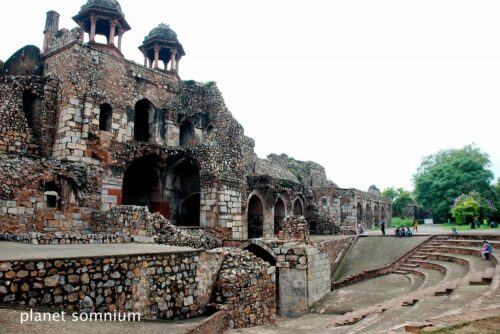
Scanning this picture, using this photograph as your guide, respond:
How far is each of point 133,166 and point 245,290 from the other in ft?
38.4

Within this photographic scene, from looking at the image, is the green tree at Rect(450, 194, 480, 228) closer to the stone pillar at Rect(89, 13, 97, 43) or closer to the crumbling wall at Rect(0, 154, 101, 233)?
the crumbling wall at Rect(0, 154, 101, 233)

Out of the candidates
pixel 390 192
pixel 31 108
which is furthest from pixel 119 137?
pixel 390 192

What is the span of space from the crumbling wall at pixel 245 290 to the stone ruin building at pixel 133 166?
0.08 meters

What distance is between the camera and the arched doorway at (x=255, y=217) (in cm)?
2175

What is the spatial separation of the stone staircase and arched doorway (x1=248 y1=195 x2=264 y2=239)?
794cm

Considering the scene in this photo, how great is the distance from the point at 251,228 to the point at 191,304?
48.5ft

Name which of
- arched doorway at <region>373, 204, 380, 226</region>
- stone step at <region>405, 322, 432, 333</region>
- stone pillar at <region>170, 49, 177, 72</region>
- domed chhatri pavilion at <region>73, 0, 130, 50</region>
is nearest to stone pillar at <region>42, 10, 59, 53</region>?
domed chhatri pavilion at <region>73, 0, 130, 50</region>

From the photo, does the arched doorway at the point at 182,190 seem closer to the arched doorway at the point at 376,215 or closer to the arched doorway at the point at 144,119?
the arched doorway at the point at 144,119

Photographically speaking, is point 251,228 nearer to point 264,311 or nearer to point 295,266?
point 295,266

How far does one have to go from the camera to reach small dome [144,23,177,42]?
2497 cm

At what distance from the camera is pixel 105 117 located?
17.6 metres

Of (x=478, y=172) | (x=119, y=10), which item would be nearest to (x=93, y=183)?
(x=119, y=10)

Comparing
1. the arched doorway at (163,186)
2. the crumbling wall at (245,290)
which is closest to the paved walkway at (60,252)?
the crumbling wall at (245,290)

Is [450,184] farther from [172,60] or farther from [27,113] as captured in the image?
[27,113]
